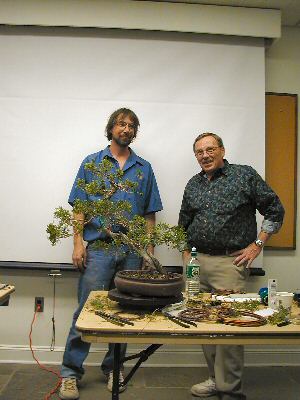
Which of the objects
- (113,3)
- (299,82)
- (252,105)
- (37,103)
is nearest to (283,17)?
(299,82)

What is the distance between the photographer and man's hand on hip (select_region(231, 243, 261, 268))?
240cm

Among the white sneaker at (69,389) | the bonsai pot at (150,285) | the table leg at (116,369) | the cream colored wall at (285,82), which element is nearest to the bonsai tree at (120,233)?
the bonsai pot at (150,285)

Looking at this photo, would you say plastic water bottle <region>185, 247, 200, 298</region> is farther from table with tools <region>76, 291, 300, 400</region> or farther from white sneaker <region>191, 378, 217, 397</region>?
white sneaker <region>191, 378, 217, 397</region>

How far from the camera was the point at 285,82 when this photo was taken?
3.26m

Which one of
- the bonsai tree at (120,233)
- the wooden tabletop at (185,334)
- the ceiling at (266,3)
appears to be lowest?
the wooden tabletop at (185,334)

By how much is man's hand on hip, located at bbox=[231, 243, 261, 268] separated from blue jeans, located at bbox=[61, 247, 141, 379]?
0.62 metres

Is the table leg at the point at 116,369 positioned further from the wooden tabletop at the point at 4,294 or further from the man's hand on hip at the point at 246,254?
the man's hand on hip at the point at 246,254

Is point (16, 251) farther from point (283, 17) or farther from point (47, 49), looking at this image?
point (283, 17)

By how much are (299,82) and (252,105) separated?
0.54 metres

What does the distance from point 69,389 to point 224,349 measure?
0.99 metres

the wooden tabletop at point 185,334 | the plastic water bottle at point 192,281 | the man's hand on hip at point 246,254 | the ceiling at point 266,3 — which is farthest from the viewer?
the ceiling at point 266,3

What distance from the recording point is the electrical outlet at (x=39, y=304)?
9.98 ft

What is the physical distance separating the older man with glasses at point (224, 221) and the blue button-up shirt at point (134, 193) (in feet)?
1.02

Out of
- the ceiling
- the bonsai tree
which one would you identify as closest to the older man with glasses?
the bonsai tree
